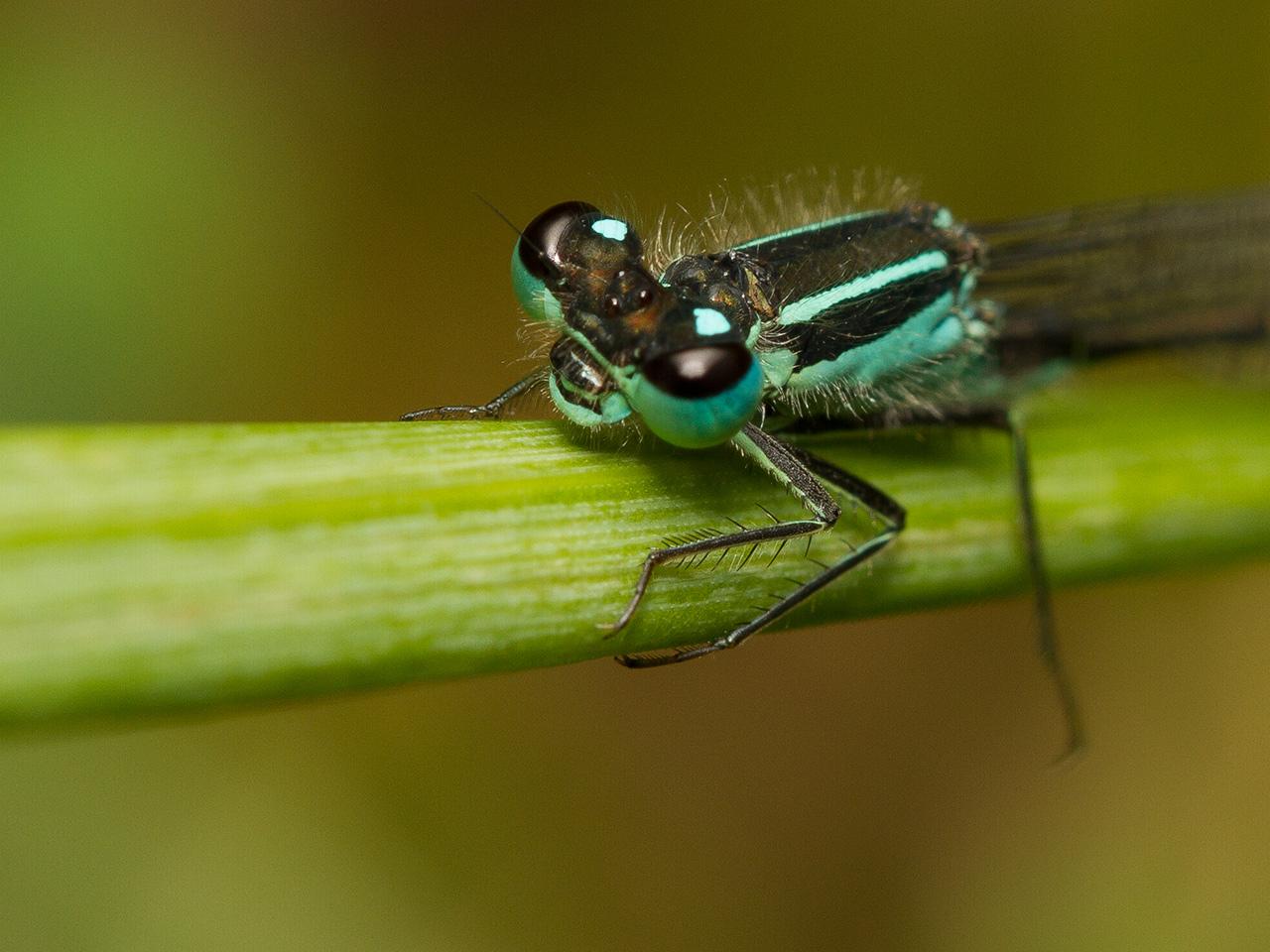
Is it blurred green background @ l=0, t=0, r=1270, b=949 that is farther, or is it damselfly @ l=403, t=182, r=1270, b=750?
blurred green background @ l=0, t=0, r=1270, b=949

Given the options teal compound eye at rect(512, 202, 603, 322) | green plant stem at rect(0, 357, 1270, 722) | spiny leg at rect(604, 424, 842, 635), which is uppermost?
teal compound eye at rect(512, 202, 603, 322)

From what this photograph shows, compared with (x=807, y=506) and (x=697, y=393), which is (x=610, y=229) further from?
(x=807, y=506)

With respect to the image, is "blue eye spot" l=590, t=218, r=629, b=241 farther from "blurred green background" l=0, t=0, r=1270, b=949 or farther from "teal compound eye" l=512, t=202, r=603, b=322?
"blurred green background" l=0, t=0, r=1270, b=949

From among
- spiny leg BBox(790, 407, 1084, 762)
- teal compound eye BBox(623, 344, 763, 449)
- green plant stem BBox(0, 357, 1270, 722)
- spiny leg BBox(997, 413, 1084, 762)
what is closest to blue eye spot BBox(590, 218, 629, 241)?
teal compound eye BBox(623, 344, 763, 449)

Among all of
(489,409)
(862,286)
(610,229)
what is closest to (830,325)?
(862,286)

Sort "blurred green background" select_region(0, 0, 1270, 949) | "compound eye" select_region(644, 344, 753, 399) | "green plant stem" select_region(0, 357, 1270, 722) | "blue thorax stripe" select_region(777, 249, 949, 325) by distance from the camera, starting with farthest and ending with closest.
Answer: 1. "blurred green background" select_region(0, 0, 1270, 949)
2. "blue thorax stripe" select_region(777, 249, 949, 325)
3. "compound eye" select_region(644, 344, 753, 399)
4. "green plant stem" select_region(0, 357, 1270, 722)

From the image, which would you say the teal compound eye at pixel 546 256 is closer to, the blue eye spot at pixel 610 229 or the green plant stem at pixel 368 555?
the blue eye spot at pixel 610 229
